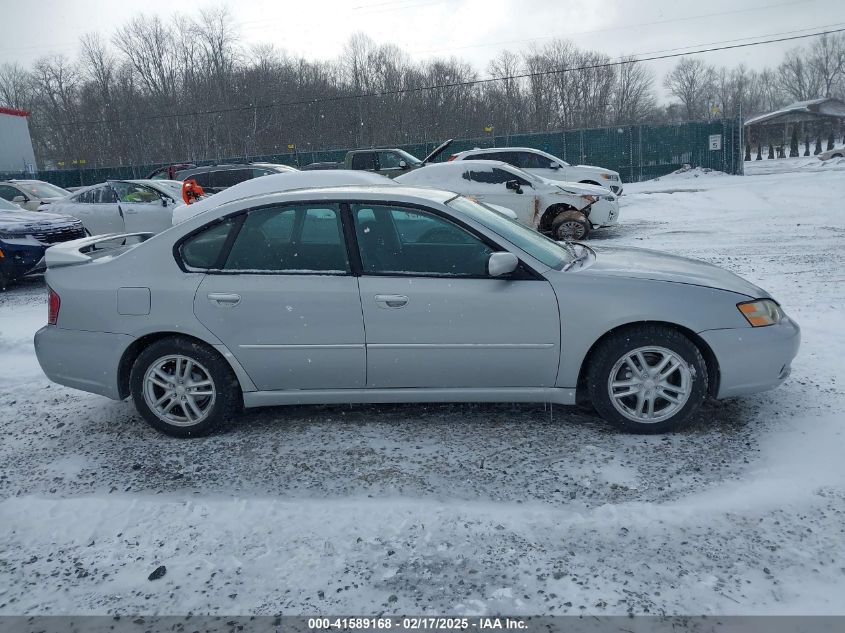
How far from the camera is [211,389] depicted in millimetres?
4078

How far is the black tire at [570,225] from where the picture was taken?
11820 mm

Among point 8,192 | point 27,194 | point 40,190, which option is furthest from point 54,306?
point 40,190

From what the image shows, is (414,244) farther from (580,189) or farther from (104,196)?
(104,196)

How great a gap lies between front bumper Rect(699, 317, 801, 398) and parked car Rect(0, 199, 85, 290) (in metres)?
9.33

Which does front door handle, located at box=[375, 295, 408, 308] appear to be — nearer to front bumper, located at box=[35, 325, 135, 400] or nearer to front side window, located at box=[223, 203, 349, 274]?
front side window, located at box=[223, 203, 349, 274]

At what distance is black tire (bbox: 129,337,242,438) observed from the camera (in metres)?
4.03

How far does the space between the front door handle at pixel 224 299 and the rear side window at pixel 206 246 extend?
0.69 ft

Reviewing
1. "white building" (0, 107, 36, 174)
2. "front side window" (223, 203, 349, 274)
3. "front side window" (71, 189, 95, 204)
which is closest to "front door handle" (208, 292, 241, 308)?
"front side window" (223, 203, 349, 274)

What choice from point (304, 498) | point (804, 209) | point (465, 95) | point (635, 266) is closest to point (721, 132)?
point (804, 209)

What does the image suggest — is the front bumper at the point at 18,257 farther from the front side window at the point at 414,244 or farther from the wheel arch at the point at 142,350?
the front side window at the point at 414,244

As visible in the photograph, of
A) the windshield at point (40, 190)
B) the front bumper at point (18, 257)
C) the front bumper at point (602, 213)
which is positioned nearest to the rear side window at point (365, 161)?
the windshield at point (40, 190)

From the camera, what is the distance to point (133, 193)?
13.2 m

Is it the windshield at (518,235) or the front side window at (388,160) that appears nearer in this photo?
the windshield at (518,235)

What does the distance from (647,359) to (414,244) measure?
1550 mm
